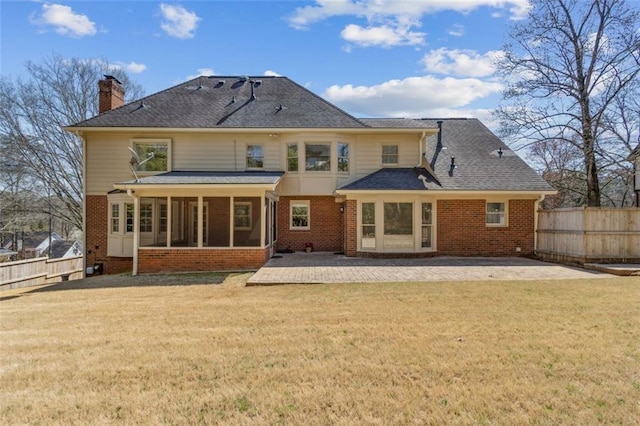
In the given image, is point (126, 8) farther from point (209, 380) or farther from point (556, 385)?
point (556, 385)

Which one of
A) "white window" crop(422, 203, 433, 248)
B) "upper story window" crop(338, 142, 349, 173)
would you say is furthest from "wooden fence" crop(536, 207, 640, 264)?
"upper story window" crop(338, 142, 349, 173)

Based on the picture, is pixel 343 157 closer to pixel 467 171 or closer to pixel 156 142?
pixel 467 171

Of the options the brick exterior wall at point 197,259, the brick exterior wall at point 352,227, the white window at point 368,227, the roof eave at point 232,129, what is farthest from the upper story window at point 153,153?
the white window at point 368,227

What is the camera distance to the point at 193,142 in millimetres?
16000

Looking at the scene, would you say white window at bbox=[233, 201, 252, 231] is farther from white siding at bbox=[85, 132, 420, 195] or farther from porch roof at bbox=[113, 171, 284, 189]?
white siding at bbox=[85, 132, 420, 195]

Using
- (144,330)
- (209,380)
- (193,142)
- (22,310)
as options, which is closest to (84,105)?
(193,142)

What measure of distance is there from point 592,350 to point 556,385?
1.43m

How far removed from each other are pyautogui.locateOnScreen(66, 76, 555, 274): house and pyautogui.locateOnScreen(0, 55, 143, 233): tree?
11485 mm

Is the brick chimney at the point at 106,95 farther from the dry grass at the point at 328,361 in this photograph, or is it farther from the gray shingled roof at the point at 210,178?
the dry grass at the point at 328,361

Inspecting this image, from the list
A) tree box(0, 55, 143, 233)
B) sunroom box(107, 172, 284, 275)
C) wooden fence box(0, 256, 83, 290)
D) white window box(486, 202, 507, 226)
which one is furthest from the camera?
tree box(0, 55, 143, 233)

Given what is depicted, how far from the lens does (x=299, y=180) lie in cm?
1603

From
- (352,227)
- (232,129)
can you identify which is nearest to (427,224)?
(352,227)

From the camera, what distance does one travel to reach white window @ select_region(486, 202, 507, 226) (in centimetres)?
1536

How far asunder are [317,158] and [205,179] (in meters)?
4.93
